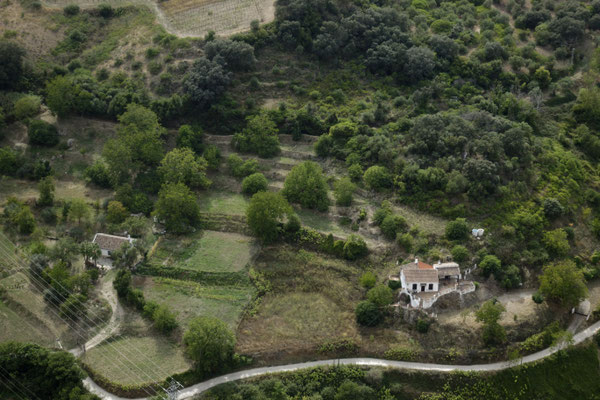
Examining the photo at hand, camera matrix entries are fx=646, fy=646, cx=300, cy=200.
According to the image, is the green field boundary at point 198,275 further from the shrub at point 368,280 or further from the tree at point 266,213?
the shrub at point 368,280

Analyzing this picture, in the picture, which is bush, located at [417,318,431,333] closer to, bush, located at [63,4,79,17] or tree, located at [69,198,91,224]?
tree, located at [69,198,91,224]

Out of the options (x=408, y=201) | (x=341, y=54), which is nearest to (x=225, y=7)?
(x=341, y=54)

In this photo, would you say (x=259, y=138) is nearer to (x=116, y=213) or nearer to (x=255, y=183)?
(x=255, y=183)

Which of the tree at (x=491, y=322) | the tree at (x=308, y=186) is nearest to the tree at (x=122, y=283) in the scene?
the tree at (x=308, y=186)

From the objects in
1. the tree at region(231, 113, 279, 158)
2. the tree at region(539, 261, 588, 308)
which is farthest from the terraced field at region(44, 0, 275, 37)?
the tree at region(539, 261, 588, 308)

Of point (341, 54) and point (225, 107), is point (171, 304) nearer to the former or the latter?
point (225, 107)
